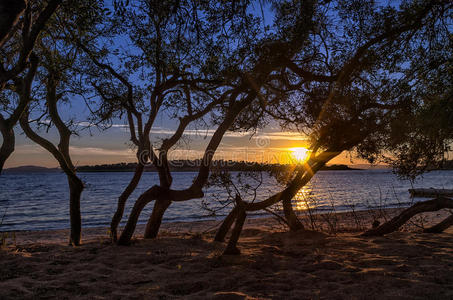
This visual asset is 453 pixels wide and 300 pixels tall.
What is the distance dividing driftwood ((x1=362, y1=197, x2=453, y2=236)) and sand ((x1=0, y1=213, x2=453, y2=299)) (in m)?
0.65

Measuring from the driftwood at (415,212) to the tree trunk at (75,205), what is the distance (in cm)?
Result: 780

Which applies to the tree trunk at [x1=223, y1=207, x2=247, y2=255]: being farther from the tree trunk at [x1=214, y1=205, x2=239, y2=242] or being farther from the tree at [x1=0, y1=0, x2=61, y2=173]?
the tree at [x1=0, y1=0, x2=61, y2=173]

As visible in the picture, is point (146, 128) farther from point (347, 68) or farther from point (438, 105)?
point (438, 105)

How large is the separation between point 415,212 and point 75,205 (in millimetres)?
8758

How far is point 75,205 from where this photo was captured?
8.21 m

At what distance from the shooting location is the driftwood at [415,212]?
8141mm

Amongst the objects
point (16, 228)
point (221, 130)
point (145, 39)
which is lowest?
point (16, 228)

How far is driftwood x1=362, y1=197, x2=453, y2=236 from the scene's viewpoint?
26.7 ft

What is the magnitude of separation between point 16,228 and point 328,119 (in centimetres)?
1925

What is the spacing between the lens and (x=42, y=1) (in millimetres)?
6559

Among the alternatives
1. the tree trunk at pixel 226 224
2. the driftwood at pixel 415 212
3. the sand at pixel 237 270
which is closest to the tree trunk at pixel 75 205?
the sand at pixel 237 270

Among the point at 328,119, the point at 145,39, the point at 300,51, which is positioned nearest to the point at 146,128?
the point at 145,39

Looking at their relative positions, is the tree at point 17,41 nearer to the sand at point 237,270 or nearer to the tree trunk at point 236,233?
the sand at point 237,270

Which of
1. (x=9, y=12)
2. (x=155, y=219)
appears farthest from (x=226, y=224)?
(x=9, y=12)
